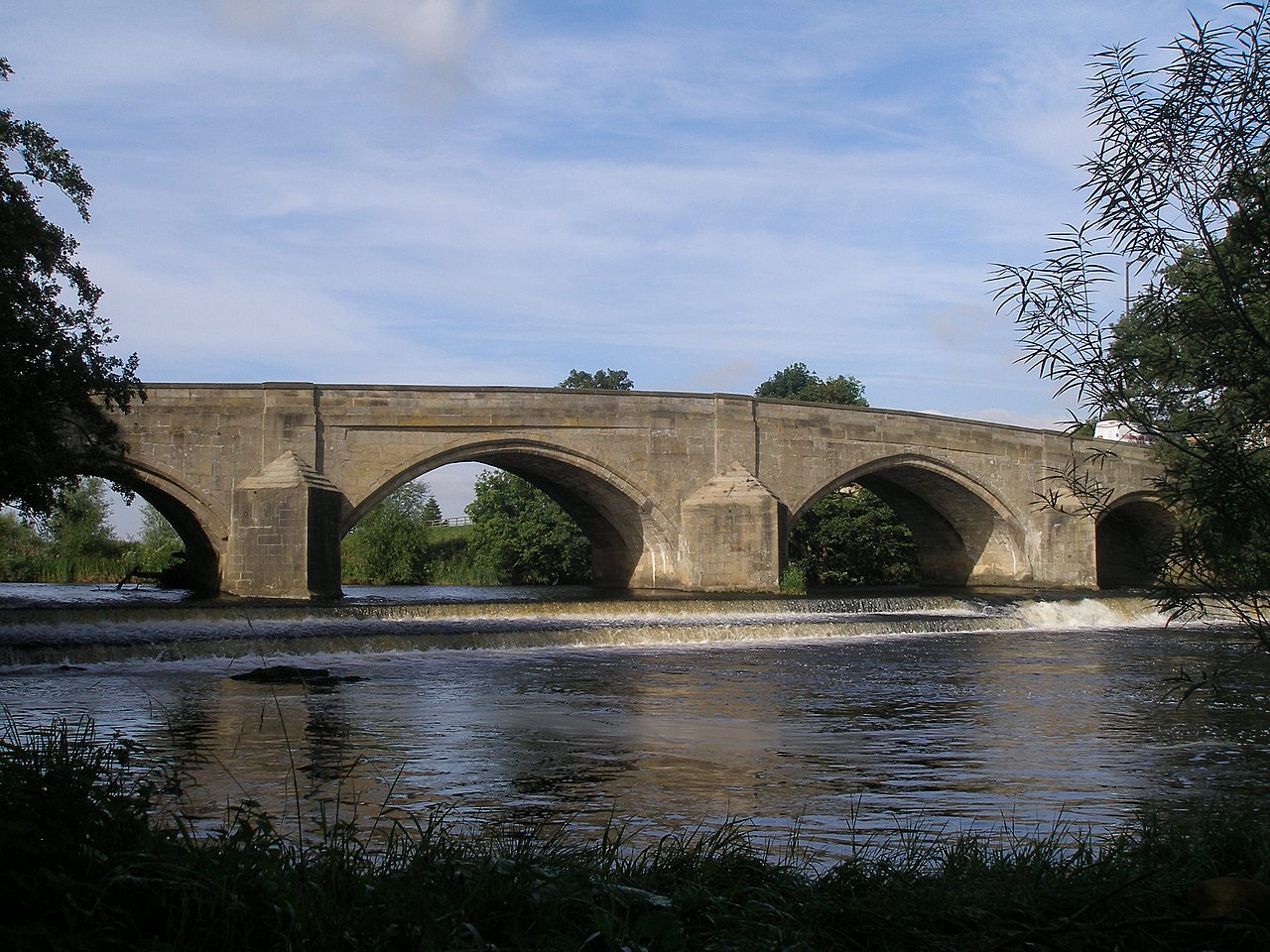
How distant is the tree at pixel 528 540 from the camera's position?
37344mm

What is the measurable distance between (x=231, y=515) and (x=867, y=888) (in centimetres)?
1998

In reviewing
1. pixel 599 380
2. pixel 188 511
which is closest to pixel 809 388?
pixel 599 380

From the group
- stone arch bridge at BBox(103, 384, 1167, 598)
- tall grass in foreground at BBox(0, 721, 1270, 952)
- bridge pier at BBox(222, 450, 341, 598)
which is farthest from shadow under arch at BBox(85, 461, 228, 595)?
tall grass in foreground at BBox(0, 721, 1270, 952)

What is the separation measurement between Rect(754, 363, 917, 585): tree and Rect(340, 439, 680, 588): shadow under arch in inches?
409

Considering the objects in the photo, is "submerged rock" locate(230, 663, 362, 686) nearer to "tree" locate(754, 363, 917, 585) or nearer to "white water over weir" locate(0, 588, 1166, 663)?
Answer: "white water over weir" locate(0, 588, 1166, 663)

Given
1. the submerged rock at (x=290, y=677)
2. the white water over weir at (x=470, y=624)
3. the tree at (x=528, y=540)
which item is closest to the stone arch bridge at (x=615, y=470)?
the white water over weir at (x=470, y=624)

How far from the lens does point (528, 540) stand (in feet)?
124

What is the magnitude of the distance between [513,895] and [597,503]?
24313 mm

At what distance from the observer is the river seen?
5492 mm

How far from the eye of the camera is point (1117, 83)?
16.6ft

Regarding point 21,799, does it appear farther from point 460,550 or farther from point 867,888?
point 460,550

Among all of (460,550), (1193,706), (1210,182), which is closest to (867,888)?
(1210,182)

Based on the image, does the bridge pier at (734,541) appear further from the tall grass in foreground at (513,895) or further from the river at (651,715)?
the tall grass in foreground at (513,895)

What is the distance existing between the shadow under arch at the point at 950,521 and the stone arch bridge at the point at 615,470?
75 millimetres
